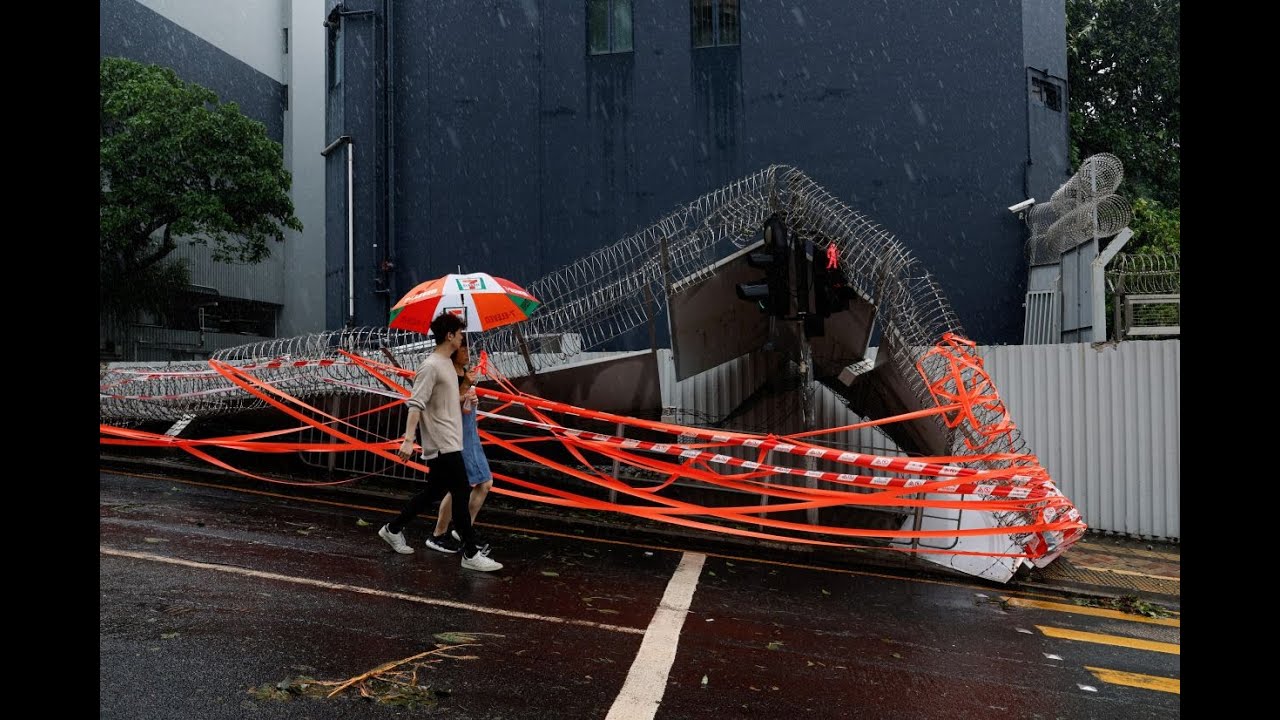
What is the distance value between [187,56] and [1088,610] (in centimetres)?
3232

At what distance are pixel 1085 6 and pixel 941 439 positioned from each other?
2261 centimetres

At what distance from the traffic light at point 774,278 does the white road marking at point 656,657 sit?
295cm

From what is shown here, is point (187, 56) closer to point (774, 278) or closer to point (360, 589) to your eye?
point (774, 278)

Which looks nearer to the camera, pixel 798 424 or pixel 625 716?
pixel 625 716

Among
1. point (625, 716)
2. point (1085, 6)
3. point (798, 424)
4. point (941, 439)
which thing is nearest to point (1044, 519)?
point (941, 439)

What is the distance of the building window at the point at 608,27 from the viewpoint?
20.7 meters

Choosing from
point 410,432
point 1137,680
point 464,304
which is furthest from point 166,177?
point 1137,680

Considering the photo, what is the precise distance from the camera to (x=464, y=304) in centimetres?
891

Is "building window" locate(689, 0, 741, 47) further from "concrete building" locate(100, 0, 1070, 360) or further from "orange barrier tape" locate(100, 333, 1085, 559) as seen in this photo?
"orange barrier tape" locate(100, 333, 1085, 559)

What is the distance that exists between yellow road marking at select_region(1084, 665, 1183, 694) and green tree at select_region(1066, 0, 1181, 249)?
24.1m

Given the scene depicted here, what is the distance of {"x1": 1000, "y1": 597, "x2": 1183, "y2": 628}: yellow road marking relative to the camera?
7473mm

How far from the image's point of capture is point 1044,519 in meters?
7.91

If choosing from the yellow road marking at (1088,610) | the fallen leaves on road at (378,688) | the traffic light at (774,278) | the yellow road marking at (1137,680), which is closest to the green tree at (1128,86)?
the traffic light at (774,278)
